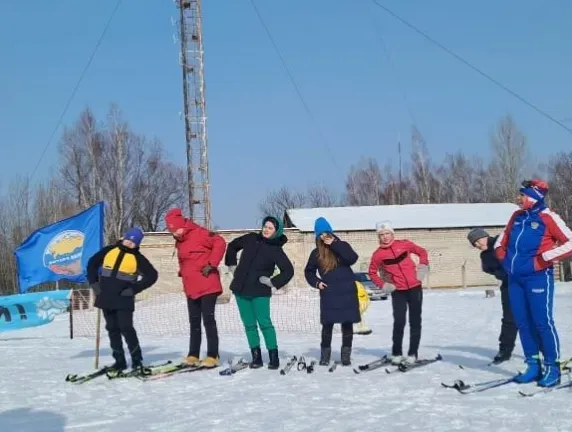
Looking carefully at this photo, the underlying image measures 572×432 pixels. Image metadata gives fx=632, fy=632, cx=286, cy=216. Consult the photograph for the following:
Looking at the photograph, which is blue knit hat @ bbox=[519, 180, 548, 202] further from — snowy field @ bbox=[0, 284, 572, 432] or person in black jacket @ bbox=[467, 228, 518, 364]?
snowy field @ bbox=[0, 284, 572, 432]

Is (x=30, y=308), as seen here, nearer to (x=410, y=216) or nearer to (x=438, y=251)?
(x=438, y=251)

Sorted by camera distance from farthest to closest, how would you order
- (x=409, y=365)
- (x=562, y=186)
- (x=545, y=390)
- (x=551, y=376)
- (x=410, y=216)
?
(x=562, y=186), (x=410, y=216), (x=409, y=365), (x=551, y=376), (x=545, y=390)

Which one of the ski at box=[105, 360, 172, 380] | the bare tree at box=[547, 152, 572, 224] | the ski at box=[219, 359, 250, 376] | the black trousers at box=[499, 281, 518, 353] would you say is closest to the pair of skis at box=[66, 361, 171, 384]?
the ski at box=[105, 360, 172, 380]

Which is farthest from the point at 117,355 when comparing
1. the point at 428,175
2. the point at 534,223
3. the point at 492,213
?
the point at 428,175

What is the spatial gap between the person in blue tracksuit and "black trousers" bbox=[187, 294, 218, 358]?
3676 millimetres

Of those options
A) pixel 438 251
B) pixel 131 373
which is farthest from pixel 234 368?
pixel 438 251

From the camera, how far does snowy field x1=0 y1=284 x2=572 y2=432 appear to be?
507cm

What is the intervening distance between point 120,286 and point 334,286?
2664 mm

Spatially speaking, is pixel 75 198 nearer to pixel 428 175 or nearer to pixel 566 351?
pixel 428 175

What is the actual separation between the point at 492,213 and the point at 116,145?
26569 millimetres

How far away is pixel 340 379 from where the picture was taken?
7086 mm

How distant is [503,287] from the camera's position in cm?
811

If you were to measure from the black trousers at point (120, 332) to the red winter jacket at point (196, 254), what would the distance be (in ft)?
2.72

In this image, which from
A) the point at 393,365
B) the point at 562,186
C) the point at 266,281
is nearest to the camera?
the point at 393,365
